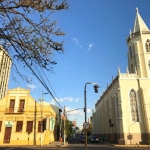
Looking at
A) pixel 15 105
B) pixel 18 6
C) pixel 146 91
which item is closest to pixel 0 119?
pixel 15 105

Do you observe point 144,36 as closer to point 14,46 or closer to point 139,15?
point 139,15

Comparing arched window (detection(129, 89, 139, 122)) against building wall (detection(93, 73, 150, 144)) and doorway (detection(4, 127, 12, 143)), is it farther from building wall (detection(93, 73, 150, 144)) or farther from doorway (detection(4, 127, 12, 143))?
doorway (detection(4, 127, 12, 143))

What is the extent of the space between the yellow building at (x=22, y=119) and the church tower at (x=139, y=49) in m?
21.2

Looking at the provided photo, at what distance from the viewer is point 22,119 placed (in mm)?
31953

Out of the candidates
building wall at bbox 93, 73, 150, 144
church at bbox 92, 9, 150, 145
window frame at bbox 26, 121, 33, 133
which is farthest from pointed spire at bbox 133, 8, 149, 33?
window frame at bbox 26, 121, 33, 133

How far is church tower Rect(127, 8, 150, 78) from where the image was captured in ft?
120

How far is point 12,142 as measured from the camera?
30.1 meters

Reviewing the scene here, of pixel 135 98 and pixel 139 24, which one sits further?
pixel 139 24

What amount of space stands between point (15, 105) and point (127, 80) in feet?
73.6

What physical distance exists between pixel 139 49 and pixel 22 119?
28655mm

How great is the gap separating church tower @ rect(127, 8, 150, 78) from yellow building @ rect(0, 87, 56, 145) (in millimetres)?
21186

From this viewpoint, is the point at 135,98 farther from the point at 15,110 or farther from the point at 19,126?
the point at 15,110

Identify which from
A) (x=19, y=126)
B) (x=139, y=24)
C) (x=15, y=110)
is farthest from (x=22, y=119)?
(x=139, y=24)

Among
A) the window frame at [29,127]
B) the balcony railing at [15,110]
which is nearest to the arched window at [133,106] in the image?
the window frame at [29,127]
